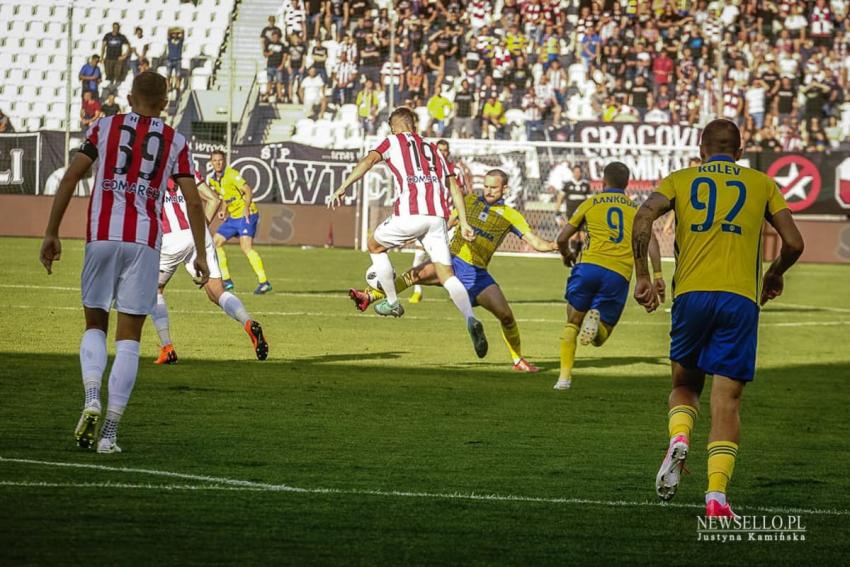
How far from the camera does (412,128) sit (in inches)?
→ 570

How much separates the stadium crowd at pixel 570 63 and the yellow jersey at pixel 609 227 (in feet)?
80.8

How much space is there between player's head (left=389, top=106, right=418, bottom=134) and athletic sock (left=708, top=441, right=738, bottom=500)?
818cm

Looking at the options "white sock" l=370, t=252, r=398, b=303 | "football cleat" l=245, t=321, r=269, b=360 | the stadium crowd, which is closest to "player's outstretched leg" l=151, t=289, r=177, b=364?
"football cleat" l=245, t=321, r=269, b=360

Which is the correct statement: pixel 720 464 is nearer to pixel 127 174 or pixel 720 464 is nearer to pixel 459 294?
pixel 127 174

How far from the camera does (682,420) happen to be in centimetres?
687

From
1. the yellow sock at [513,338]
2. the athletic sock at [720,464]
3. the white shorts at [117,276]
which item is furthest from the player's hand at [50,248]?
the yellow sock at [513,338]

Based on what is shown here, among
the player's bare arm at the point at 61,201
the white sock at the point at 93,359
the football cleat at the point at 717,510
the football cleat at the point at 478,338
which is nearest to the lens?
the football cleat at the point at 717,510

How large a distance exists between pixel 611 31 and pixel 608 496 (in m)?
33.9

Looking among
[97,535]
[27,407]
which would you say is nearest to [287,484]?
[97,535]

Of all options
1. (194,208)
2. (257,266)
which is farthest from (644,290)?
(257,266)

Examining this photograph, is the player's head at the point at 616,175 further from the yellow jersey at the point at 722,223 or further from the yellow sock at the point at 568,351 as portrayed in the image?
the yellow jersey at the point at 722,223

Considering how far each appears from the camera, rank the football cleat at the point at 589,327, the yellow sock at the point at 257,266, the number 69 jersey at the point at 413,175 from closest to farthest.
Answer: the football cleat at the point at 589,327
the number 69 jersey at the point at 413,175
the yellow sock at the point at 257,266

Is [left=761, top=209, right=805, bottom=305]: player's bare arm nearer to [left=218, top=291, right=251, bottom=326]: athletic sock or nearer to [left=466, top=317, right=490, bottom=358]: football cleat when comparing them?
[left=466, top=317, right=490, bottom=358]: football cleat

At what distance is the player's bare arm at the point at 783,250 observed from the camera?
6781mm
